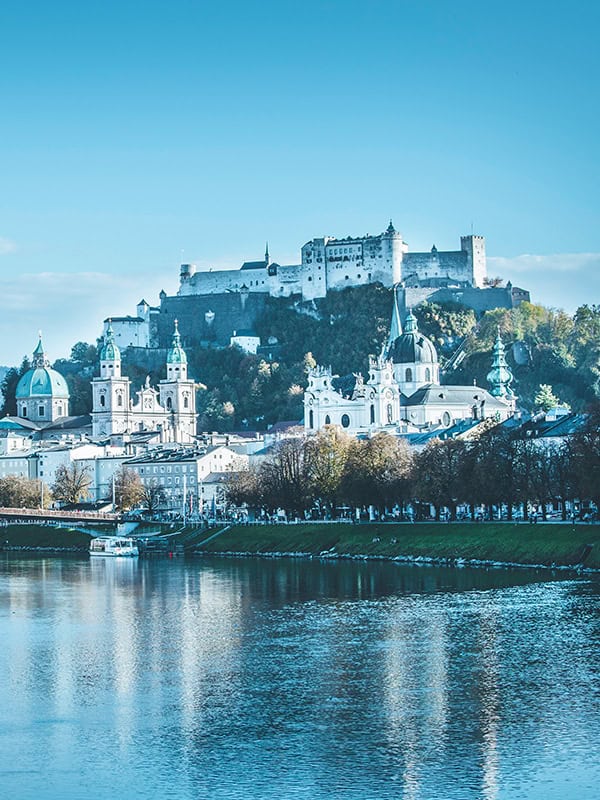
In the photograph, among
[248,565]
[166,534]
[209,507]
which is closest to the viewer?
[248,565]

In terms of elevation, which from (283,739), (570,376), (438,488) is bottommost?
(283,739)

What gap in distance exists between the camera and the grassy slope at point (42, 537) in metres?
96.2

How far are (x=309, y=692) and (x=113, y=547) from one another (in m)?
50.3

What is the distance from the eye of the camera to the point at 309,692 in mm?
36906

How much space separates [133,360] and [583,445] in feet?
310

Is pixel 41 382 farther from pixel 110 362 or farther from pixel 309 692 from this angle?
pixel 309 692

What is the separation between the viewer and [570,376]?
433ft

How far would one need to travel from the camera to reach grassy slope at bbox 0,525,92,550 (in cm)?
9619

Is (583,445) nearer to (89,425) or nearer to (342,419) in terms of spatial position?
(342,419)

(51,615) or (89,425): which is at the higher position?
(89,425)

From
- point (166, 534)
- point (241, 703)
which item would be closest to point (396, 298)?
point (166, 534)

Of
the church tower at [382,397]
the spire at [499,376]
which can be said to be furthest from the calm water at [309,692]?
the spire at [499,376]

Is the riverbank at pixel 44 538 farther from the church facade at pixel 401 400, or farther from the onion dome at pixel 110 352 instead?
the onion dome at pixel 110 352

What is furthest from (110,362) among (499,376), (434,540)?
(434,540)
